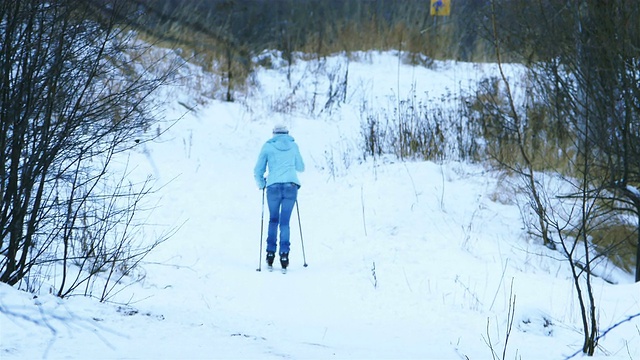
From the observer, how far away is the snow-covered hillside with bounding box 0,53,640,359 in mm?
5320

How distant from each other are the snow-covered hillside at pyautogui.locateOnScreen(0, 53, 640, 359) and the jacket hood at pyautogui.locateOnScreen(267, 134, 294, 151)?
169 centimetres

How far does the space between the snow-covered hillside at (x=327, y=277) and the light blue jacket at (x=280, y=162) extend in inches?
49.7

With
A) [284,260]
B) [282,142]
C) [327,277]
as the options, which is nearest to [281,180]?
[282,142]

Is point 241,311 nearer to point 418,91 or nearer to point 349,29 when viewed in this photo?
point 418,91

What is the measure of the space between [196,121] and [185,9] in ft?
15.1

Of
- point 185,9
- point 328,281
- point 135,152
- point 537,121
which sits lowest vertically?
point 328,281

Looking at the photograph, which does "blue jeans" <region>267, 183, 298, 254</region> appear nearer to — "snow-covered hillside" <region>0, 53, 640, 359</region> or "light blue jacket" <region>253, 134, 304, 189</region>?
"light blue jacket" <region>253, 134, 304, 189</region>

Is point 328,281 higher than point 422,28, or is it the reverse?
point 422,28

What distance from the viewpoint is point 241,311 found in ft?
24.6

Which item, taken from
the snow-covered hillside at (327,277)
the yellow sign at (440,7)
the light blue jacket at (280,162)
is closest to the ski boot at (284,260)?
the snow-covered hillside at (327,277)

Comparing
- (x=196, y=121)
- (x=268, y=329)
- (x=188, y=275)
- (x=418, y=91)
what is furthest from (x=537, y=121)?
(x=268, y=329)

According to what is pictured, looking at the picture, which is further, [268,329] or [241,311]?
[241,311]

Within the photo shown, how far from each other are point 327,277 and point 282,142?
1.91m

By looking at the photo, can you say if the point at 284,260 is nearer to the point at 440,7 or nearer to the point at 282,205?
the point at 282,205
